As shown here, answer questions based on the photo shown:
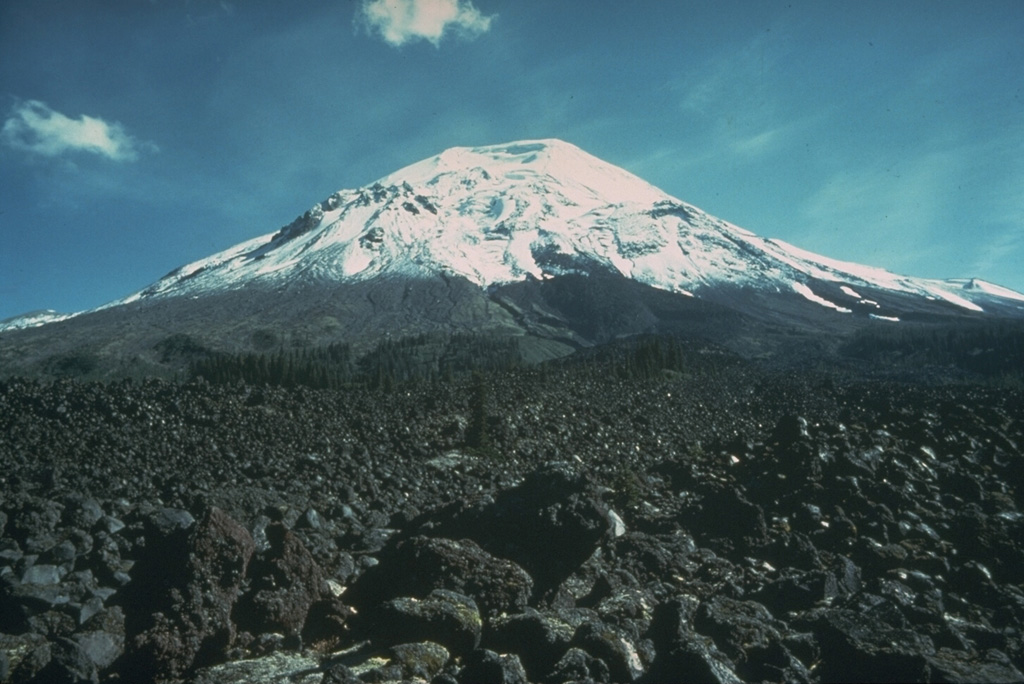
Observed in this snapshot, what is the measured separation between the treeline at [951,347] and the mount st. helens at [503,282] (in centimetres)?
1000

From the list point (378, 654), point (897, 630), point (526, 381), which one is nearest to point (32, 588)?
point (378, 654)

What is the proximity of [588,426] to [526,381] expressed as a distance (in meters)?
7.20

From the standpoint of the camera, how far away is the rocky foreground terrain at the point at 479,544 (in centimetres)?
739

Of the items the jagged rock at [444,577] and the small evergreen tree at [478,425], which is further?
the small evergreen tree at [478,425]

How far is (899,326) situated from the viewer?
3418 inches

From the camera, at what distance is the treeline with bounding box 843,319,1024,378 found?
197ft

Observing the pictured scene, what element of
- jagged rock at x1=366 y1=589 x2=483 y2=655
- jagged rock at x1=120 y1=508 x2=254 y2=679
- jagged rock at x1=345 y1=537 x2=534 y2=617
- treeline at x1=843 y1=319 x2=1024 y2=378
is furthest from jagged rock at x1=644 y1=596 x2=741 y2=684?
treeline at x1=843 y1=319 x2=1024 y2=378

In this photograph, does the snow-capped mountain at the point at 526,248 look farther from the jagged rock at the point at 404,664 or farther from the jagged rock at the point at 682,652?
the jagged rock at the point at 404,664

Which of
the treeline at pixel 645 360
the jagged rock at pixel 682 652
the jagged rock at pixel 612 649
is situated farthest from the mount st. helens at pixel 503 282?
the jagged rock at pixel 612 649

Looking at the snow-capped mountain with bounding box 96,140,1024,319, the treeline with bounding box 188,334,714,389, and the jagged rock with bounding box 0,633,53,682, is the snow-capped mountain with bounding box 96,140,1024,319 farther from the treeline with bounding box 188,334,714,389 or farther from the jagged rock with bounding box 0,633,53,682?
the jagged rock with bounding box 0,633,53,682

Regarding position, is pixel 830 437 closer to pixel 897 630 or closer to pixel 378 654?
pixel 897 630

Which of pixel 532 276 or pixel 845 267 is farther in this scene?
pixel 845 267

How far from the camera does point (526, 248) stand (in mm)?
132250

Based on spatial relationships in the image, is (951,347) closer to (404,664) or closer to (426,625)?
(426,625)
